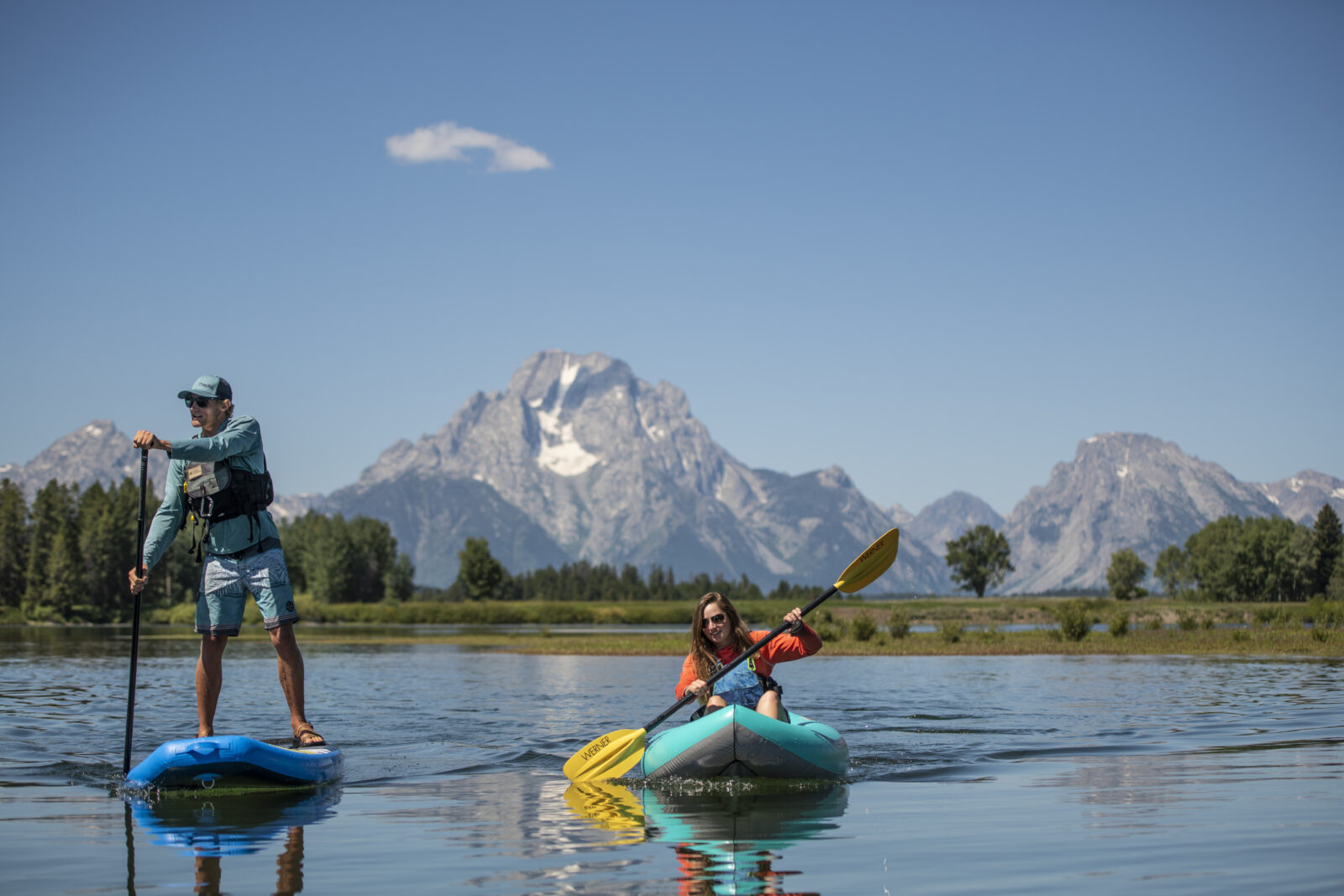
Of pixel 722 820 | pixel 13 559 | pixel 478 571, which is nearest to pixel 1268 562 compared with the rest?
pixel 478 571

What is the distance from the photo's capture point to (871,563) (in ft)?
45.1

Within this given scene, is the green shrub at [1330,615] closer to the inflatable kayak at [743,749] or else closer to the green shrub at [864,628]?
the green shrub at [864,628]

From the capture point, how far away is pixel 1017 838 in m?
8.55

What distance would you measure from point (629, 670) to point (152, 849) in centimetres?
2703

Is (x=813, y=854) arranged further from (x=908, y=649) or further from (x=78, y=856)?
(x=908, y=649)

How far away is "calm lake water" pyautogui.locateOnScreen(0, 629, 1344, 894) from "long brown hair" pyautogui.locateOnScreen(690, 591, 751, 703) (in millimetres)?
1461

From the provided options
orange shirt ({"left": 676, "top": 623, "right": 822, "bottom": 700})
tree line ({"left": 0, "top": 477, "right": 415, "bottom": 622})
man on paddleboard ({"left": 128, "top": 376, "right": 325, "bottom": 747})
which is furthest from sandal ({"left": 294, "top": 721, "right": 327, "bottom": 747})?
tree line ({"left": 0, "top": 477, "right": 415, "bottom": 622})

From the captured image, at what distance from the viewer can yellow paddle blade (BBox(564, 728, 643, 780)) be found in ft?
41.0

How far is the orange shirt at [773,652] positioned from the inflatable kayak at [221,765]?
3.95 meters

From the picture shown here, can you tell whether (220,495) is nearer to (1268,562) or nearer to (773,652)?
(773,652)

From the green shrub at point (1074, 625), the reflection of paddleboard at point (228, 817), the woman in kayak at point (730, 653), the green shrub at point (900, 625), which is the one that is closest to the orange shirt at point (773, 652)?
the woman in kayak at point (730, 653)

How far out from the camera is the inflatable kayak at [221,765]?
10.4 m

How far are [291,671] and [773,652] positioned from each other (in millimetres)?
4979

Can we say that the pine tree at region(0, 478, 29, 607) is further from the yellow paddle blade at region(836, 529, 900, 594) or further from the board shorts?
the yellow paddle blade at region(836, 529, 900, 594)
